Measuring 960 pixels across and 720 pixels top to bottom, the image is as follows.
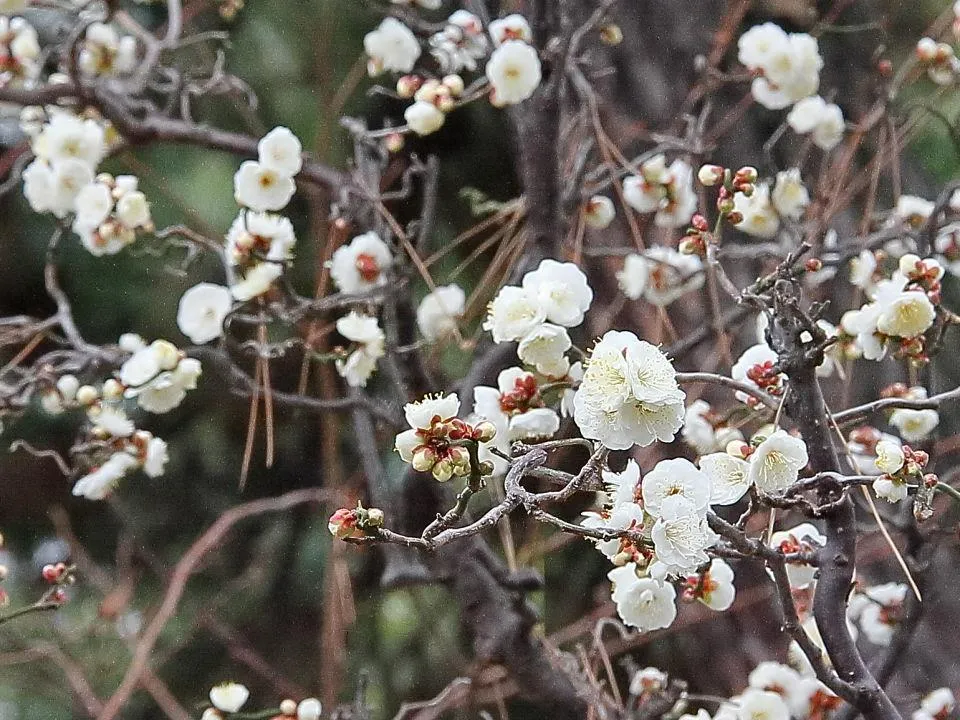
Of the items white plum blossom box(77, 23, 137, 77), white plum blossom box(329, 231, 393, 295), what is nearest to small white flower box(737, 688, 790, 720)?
white plum blossom box(329, 231, 393, 295)

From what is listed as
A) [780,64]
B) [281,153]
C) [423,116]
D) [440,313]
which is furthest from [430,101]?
[780,64]

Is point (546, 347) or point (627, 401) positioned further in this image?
point (546, 347)

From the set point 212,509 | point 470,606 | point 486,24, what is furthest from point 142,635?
point 486,24

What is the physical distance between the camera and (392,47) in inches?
34.7

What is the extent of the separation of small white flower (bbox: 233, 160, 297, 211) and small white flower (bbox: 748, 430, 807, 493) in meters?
0.42

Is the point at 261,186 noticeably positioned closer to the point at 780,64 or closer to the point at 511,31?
the point at 511,31

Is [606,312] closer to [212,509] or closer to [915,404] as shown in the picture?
[212,509]

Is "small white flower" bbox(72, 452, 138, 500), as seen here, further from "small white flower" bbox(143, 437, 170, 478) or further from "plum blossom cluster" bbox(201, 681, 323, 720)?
"plum blossom cluster" bbox(201, 681, 323, 720)

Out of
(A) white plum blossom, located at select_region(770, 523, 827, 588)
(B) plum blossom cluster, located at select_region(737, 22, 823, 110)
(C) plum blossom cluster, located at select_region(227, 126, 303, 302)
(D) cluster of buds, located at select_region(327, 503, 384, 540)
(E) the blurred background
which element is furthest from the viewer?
(E) the blurred background

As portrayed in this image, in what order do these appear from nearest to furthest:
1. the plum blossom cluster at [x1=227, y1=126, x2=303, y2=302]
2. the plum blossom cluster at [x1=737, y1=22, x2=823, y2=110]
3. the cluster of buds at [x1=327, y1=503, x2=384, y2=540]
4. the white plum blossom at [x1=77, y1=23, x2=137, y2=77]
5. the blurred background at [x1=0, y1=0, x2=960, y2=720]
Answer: the cluster of buds at [x1=327, y1=503, x2=384, y2=540], the plum blossom cluster at [x1=227, y1=126, x2=303, y2=302], the plum blossom cluster at [x1=737, y1=22, x2=823, y2=110], the white plum blossom at [x1=77, y1=23, x2=137, y2=77], the blurred background at [x1=0, y1=0, x2=960, y2=720]

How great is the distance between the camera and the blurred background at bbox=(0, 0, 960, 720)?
1089 millimetres

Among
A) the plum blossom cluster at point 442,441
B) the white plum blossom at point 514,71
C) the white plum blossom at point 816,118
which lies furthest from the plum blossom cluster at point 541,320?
the white plum blossom at point 816,118

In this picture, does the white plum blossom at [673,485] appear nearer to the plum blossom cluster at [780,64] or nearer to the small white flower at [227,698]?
the small white flower at [227,698]

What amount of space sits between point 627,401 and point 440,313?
0.49m
